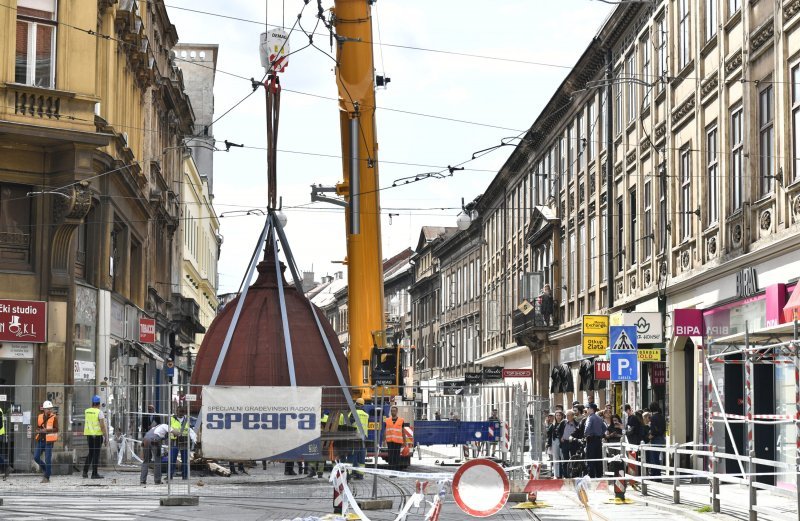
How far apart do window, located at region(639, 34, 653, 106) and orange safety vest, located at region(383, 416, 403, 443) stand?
13647 millimetres

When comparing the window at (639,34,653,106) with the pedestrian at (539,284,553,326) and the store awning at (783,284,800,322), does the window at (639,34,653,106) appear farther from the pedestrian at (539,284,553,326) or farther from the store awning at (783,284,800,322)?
the store awning at (783,284,800,322)

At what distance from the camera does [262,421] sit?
2052 centimetres

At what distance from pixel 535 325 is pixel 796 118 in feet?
92.2

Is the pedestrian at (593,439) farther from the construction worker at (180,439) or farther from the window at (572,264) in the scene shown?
the window at (572,264)

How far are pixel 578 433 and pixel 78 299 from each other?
11.7 metres

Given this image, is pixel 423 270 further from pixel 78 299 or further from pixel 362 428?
pixel 362 428

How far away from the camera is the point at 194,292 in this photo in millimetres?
65125

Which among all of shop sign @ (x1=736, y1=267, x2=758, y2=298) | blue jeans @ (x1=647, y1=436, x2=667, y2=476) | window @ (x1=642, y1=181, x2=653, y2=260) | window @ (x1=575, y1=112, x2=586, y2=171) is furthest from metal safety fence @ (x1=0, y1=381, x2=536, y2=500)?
window @ (x1=575, y1=112, x2=586, y2=171)

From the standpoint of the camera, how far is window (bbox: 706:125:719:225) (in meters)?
28.9

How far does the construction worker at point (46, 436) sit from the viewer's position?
84.5 feet

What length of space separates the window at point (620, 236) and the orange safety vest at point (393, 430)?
14866 millimetres

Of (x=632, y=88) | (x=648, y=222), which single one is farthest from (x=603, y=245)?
(x=648, y=222)

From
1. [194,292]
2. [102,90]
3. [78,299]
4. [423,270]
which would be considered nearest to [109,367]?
[78,299]

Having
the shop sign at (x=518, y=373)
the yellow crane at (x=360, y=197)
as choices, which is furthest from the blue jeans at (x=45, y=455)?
the shop sign at (x=518, y=373)
